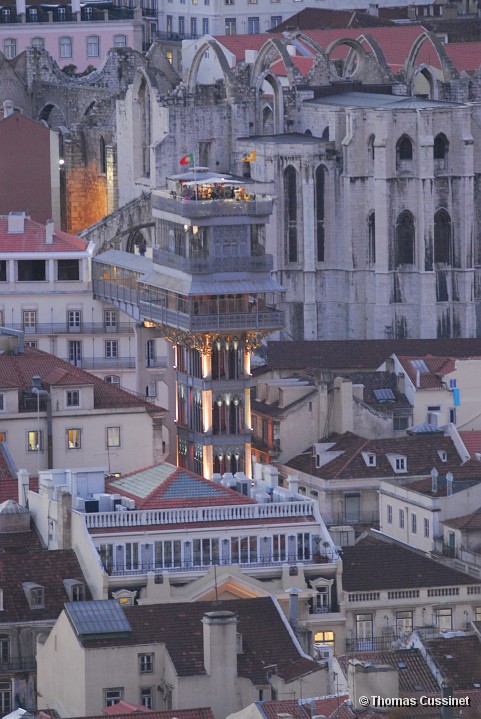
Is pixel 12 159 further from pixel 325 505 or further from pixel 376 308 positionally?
pixel 325 505

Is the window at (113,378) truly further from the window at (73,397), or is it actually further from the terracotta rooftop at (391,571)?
the terracotta rooftop at (391,571)

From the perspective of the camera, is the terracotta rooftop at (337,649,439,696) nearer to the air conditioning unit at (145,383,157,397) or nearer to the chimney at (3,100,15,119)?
the air conditioning unit at (145,383,157,397)

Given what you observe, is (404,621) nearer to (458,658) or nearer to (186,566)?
(186,566)

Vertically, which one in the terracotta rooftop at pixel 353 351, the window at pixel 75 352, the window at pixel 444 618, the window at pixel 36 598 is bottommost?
the window at pixel 444 618

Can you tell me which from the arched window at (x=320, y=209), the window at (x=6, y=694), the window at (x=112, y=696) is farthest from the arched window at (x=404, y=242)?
the window at (x=112, y=696)

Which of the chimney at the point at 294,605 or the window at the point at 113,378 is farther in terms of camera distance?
the window at the point at 113,378

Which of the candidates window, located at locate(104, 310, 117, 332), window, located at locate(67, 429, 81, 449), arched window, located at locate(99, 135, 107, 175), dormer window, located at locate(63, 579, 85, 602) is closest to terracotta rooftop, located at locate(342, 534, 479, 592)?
dormer window, located at locate(63, 579, 85, 602)

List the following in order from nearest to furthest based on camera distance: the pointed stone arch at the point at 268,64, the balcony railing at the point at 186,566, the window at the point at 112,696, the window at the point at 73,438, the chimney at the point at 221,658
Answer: the chimney at the point at 221,658 < the window at the point at 112,696 < the balcony railing at the point at 186,566 < the window at the point at 73,438 < the pointed stone arch at the point at 268,64

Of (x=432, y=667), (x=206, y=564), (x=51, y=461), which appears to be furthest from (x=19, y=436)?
(x=432, y=667)
